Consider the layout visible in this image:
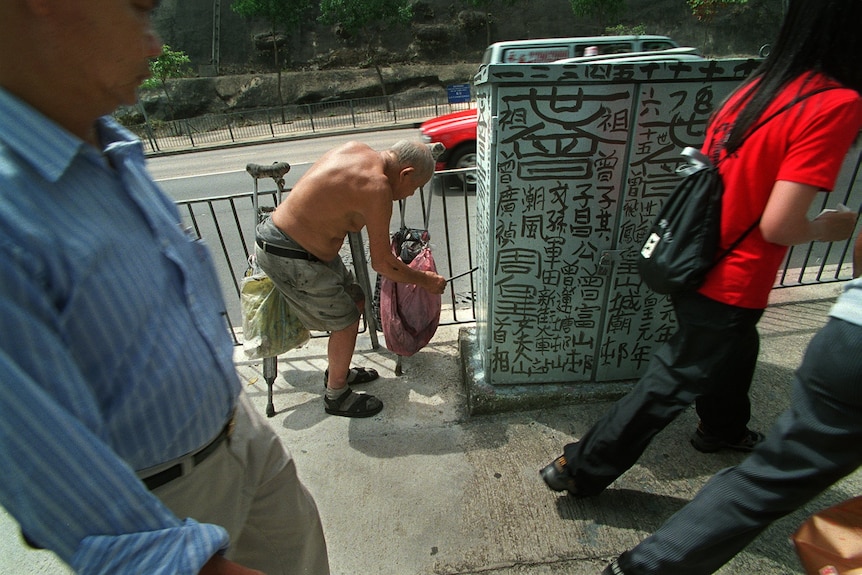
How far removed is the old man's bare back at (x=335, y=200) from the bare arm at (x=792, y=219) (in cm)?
156

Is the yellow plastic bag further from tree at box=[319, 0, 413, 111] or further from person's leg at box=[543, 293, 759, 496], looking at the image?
tree at box=[319, 0, 413, 111]

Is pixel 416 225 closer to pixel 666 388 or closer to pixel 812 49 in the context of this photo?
pixel 666 388

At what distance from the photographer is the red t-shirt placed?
134 cm

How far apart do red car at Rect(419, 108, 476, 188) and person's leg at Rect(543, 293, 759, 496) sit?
579 centimetres

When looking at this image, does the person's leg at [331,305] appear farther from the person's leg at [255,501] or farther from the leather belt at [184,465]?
the leather belt at [184,465]

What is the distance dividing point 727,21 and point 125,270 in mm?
39352

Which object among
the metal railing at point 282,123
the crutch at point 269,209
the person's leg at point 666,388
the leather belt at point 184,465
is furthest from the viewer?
the metal railing at point 282,123

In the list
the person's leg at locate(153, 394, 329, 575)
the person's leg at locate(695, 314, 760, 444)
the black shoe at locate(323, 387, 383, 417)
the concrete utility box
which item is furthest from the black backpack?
the black shoe at locate(323, 387, 383, 417)

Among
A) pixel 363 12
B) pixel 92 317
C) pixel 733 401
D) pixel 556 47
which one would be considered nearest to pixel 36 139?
pixel 92 317

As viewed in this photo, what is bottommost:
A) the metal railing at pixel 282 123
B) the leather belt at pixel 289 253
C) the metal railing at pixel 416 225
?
the metal railing at pixel 282 123

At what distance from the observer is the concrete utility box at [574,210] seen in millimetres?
2021

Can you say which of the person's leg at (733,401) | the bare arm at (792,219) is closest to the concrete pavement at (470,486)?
the person's leg at (733,401)

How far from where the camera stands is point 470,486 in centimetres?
228

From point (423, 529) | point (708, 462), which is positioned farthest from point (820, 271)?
point (423, 529)
